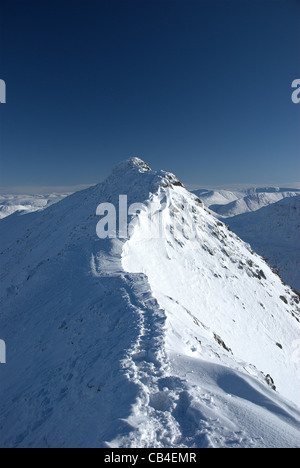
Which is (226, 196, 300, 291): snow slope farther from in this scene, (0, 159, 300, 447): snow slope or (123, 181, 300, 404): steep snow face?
(0, 159, 300, 447): snow slope

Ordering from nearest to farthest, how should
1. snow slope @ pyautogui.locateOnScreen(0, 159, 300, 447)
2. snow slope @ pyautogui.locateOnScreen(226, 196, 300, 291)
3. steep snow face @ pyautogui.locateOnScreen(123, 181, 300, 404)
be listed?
1. snow slope @ pyautogui.locateOnScreen(0, 159, 300, 447)
2. steep snow face @ pyautogui.locateOnScreen(123, 181, 300, 404)
3. snow slope @ pyautogui.locateOnScreen(226, 196, 300, 291)

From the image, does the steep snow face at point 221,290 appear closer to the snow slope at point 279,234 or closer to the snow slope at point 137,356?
the snow slope at point 137,356

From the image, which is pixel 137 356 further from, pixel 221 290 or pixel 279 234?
pixel 279 234

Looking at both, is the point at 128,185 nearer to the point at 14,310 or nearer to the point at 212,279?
the point at 212,279

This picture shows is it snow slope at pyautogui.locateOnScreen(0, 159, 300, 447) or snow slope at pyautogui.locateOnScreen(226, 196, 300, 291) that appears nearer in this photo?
snow slope at pyautogui.locateOnScreen(0, 159, 300, 447)

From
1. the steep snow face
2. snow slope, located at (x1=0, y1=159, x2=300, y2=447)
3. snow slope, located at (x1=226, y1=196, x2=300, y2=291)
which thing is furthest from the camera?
snow slope, located at (x1=226, y1=196, x2=300, y2=291)

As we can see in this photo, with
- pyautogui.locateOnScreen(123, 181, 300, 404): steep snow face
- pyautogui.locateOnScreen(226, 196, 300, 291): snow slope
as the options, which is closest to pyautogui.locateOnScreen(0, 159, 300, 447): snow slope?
pyautogui.locateOnScreen(123, 181, 300, 404): steep snow face
